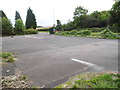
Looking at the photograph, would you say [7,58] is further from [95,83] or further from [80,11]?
[80,11]

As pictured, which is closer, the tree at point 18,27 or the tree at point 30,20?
the tree at point 18,27

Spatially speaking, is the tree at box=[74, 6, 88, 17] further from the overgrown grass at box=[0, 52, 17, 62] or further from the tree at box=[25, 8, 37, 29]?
the overgrown grass at box=[0, 52, 17, 62]

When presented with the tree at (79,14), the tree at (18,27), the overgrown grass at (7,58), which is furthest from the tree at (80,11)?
the overgrown grass at (7,58)

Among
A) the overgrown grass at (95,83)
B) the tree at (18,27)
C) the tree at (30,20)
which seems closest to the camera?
the overgrown grass at (95,83)

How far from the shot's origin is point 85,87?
7.20 feet

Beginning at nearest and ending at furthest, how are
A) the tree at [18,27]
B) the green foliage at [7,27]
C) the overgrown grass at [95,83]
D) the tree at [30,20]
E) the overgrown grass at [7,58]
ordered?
1. the overgrown grass at [95,83]
2. the overgrown grass at [7,58]
3. the green foliage at [7,27]
4. the tree at [18,27]
5. the tree at [30,20]

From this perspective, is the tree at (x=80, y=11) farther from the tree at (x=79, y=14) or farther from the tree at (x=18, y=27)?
the tree at (x=18, y=27)

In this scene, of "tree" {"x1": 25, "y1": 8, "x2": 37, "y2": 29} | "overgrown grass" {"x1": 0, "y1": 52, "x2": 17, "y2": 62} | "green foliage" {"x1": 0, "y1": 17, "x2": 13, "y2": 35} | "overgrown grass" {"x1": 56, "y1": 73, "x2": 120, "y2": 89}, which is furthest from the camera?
"tree" {"x1": 25, "y1": 8, "x2": 37, "y2": 29}

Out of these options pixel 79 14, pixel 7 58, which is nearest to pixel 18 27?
pixel 79 14

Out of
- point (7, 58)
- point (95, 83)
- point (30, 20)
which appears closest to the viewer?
point (95, 83)

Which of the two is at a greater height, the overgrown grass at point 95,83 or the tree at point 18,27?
the tree at point 18,27

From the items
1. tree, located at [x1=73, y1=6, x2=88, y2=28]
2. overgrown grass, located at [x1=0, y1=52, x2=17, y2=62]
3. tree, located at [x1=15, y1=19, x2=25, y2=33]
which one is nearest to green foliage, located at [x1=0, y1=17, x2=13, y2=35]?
tree, located at [x1=15, y1=19, x2=25, y2=33]

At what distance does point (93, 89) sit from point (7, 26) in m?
30.2

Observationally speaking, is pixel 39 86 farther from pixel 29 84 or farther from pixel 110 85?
pixel 110 85
